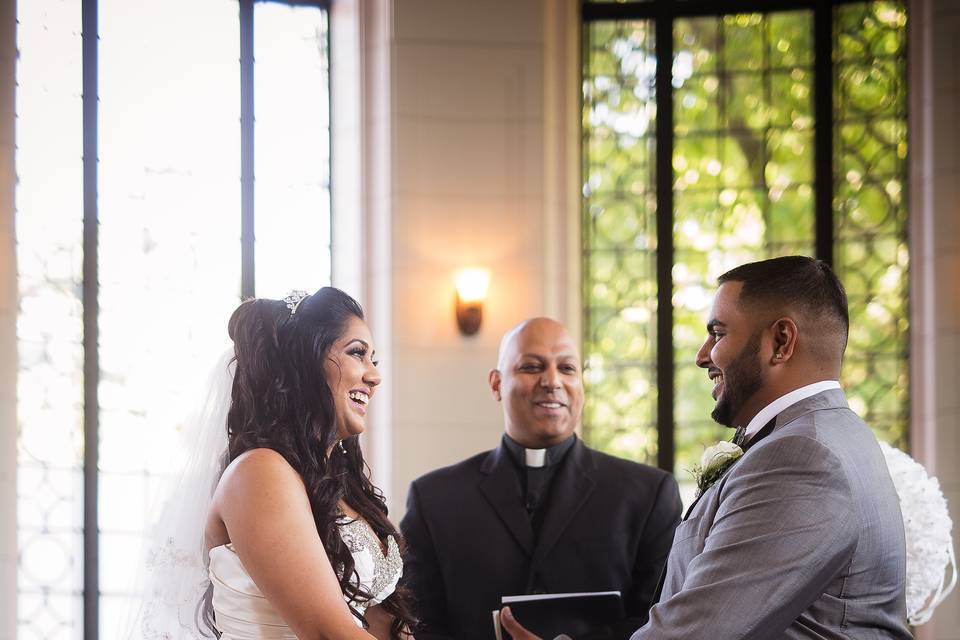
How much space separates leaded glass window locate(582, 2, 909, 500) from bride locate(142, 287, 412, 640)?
387 cm

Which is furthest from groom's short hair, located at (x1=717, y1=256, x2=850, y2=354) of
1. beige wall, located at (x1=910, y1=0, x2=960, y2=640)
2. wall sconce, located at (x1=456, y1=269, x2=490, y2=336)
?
beige wall, located at (x1=910, y1=0, x2=960, y2=640)

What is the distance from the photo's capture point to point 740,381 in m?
2.43

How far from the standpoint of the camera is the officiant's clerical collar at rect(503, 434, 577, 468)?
376cm

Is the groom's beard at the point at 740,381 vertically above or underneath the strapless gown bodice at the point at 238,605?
above

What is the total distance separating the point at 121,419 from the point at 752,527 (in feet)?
15.4

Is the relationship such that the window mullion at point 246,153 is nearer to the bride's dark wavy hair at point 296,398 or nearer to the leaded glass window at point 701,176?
the leaded glass window at point 701,176

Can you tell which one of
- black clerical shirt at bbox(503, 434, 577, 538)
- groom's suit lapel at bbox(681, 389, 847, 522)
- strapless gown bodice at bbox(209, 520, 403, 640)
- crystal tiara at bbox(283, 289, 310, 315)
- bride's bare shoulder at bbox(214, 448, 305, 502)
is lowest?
strapless gown bodice at bbox(209, 520, 403, 640)

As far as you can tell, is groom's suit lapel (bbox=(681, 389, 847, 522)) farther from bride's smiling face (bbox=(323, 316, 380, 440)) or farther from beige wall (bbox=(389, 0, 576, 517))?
beige wall (bbox=(389, 0, 576, 517))

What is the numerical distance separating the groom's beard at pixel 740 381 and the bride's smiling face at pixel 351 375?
91 cm

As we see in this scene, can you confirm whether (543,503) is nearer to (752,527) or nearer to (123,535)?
(752,527)

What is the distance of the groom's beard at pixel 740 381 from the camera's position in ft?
7.92

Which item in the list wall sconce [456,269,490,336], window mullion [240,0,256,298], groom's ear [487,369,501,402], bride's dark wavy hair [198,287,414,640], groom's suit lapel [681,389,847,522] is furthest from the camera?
window mullion [240,0,256,298]

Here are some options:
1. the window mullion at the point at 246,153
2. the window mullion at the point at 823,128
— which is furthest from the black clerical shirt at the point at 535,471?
the window mullion at the point at 823,128

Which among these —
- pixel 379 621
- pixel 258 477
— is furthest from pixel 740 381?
pixel 379 621
